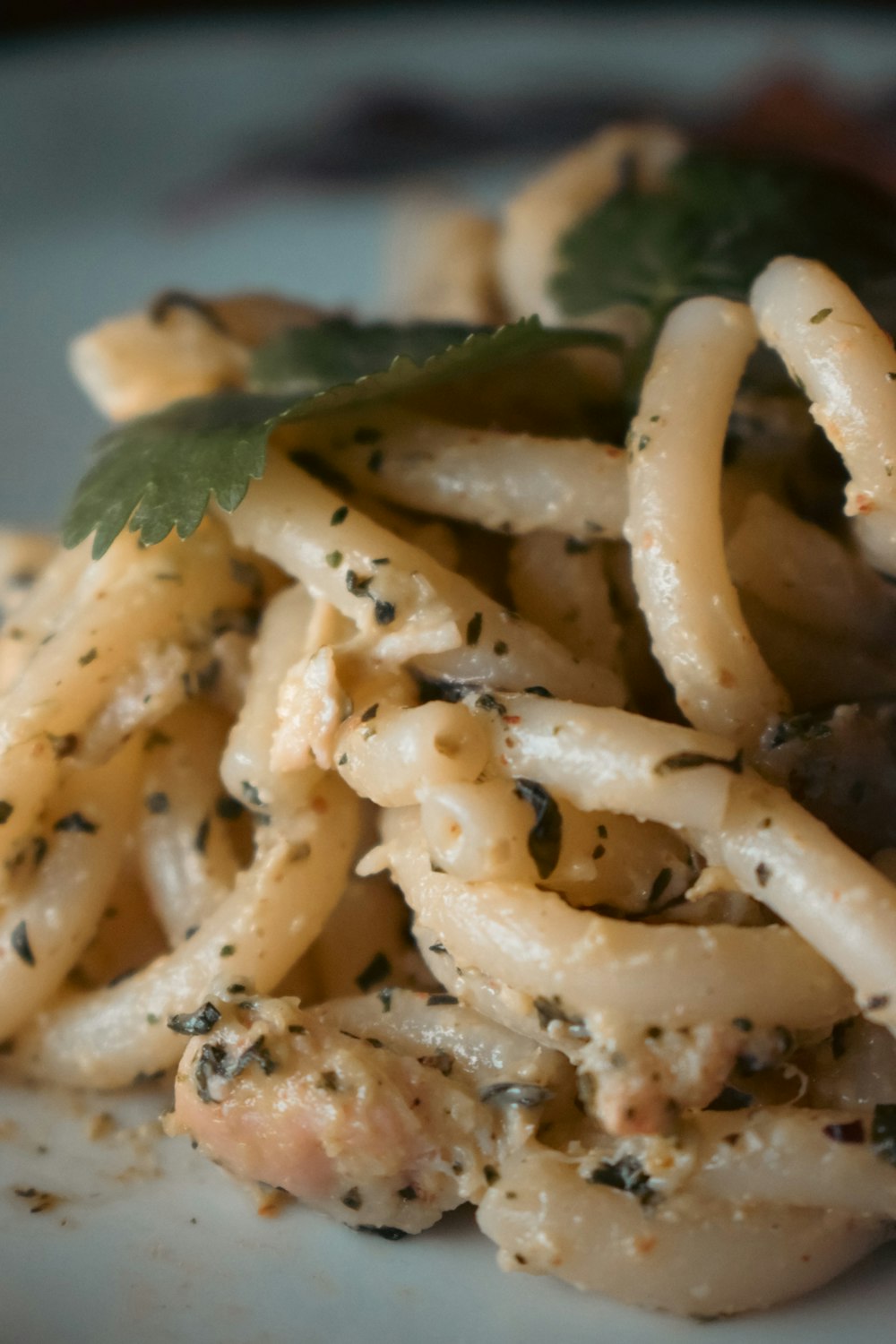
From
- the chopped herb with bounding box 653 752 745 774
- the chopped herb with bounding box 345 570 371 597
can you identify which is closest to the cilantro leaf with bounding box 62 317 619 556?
the chopped herb with bounding box 345 570 371 597

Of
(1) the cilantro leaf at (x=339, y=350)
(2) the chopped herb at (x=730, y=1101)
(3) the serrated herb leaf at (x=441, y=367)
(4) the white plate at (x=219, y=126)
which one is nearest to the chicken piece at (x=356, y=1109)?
(2) the chopped herb at (x=730, y=1101)

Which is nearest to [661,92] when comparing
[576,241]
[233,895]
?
[576,241]

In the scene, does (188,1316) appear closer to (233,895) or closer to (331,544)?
(233,895)

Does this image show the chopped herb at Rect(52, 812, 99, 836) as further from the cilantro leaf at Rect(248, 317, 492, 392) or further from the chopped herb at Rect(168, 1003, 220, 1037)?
the cilantro leaf at Rect(248, 317, 492, 392)

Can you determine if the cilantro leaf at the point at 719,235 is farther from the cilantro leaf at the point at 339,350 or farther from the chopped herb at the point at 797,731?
the chopped herb at the point at 797,731

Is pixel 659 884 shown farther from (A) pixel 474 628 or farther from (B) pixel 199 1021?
(B) pixel 199 1021

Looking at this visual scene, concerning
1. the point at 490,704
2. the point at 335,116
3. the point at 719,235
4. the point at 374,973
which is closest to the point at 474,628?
the point at 490,704
